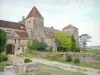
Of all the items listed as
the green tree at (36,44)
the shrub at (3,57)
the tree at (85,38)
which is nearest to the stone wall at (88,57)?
the tree at (85,38)

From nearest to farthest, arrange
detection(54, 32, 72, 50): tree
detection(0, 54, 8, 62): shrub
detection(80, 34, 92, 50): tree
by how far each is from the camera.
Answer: detection(0, 54, 8, 62): shrub → detection(80, 34, 92, 50): tree → detection(54, 32, 72, 50): tree

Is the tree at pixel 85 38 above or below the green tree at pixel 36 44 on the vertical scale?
above

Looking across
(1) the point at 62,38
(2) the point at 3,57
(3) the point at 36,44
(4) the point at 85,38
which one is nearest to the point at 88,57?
(4) the point at 85,38

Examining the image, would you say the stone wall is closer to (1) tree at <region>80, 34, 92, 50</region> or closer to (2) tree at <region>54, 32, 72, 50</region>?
(1) tree at <region>80, 34, 92, 50</region>

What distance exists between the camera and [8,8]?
2.93 metres

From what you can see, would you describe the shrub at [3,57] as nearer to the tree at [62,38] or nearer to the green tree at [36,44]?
the green tree at [36,44]

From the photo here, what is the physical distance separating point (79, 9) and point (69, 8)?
21cm

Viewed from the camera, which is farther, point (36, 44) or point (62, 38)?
point (62, 38)

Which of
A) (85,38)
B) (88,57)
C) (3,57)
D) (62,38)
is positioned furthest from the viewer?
(62,38)

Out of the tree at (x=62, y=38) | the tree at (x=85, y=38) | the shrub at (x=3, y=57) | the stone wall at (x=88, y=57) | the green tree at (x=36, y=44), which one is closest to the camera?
the shrub at (x=3, y=57)

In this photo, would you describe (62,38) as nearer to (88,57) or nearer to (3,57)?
(88,57)

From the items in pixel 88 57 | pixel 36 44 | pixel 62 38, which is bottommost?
pixel 88 57

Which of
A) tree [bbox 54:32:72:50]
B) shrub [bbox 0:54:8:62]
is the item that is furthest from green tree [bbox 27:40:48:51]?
tree [bbox 54:32:72:50]

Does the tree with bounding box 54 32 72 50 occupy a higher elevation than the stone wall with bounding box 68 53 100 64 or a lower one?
higher
